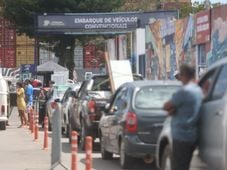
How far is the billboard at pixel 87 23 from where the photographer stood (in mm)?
39562

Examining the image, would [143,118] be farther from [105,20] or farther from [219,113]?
[105,20]

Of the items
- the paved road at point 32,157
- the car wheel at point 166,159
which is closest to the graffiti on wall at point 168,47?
the paved road at point 32,157

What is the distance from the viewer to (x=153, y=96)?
13.4 metres

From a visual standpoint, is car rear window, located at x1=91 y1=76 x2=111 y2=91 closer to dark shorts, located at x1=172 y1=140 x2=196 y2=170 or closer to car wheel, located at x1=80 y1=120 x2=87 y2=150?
car wheel, located at x1=80 y1=120 x2=87 y2=150

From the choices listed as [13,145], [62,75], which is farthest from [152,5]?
[13,145]

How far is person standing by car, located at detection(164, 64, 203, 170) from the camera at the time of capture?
342 inches

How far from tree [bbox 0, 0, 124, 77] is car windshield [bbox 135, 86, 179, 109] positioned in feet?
134

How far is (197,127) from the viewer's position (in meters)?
8.77

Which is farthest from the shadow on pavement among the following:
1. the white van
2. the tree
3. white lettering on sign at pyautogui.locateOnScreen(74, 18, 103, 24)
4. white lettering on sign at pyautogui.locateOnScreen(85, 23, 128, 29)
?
the tree

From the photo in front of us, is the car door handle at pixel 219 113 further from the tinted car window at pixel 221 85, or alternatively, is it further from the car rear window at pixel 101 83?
the car rear window at pixel 101 83

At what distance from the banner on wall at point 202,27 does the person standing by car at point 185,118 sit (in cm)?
1353

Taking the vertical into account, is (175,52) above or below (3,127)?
above

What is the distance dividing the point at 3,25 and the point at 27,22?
17400 millimetres

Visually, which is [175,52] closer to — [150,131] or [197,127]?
[150,131]
